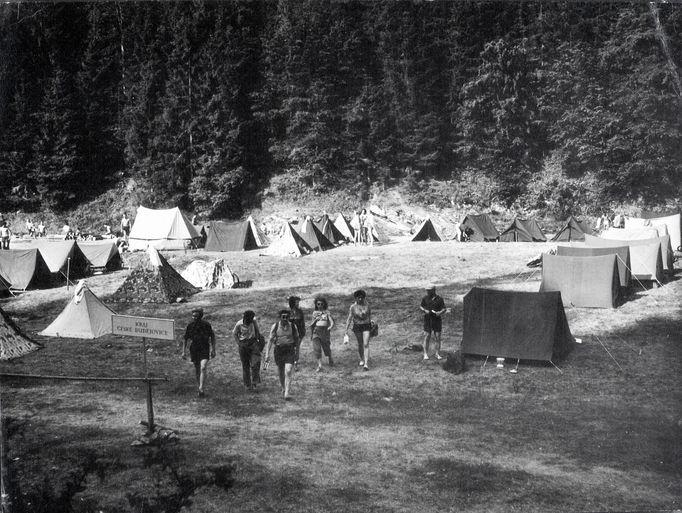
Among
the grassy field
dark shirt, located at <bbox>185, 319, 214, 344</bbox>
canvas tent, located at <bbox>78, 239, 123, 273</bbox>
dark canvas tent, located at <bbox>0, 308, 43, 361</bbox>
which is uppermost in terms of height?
canvas tent, located at <bbox>78, 239, 123, 273</bbox>

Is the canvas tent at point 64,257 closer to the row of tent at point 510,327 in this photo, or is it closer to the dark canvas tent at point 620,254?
the row of tent at point 510,327

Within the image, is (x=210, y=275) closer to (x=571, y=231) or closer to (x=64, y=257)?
(x=64, y=257)

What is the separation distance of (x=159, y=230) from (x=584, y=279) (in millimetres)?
22113

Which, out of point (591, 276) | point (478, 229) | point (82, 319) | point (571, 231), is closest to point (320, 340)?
point (82, 319)

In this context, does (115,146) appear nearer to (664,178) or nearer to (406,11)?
(406,11)

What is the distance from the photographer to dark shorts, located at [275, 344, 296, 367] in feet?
29.0

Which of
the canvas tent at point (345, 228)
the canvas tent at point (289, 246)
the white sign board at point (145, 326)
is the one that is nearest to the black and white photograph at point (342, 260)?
the white sign board at point (145, 326)

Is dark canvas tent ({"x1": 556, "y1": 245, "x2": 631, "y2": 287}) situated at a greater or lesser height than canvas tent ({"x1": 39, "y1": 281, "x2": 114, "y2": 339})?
greater

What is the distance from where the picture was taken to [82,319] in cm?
1368

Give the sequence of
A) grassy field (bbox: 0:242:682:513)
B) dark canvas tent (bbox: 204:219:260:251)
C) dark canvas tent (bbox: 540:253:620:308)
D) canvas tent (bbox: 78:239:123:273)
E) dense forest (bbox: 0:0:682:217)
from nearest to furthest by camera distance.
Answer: grassy field (bbox: 0:242:682:513)
dark canvas tent (bbox: 540:253:620:308)
canvas tent (bbox: 78:239:123:273)
dark canvas tent (bbox: 204:219:260:251)
dense forest (bbox: 0:0:682:217)

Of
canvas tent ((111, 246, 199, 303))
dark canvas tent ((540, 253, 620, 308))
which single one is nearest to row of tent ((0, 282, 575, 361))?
dark canvas tent ((540, 253, 620, 308))

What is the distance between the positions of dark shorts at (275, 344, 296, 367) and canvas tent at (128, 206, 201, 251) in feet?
73.9

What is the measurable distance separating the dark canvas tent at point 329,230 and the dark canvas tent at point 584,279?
15686mm

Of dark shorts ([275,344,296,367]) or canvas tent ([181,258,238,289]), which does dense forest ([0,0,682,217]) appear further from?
dark shorts ([275,344,296,367])
